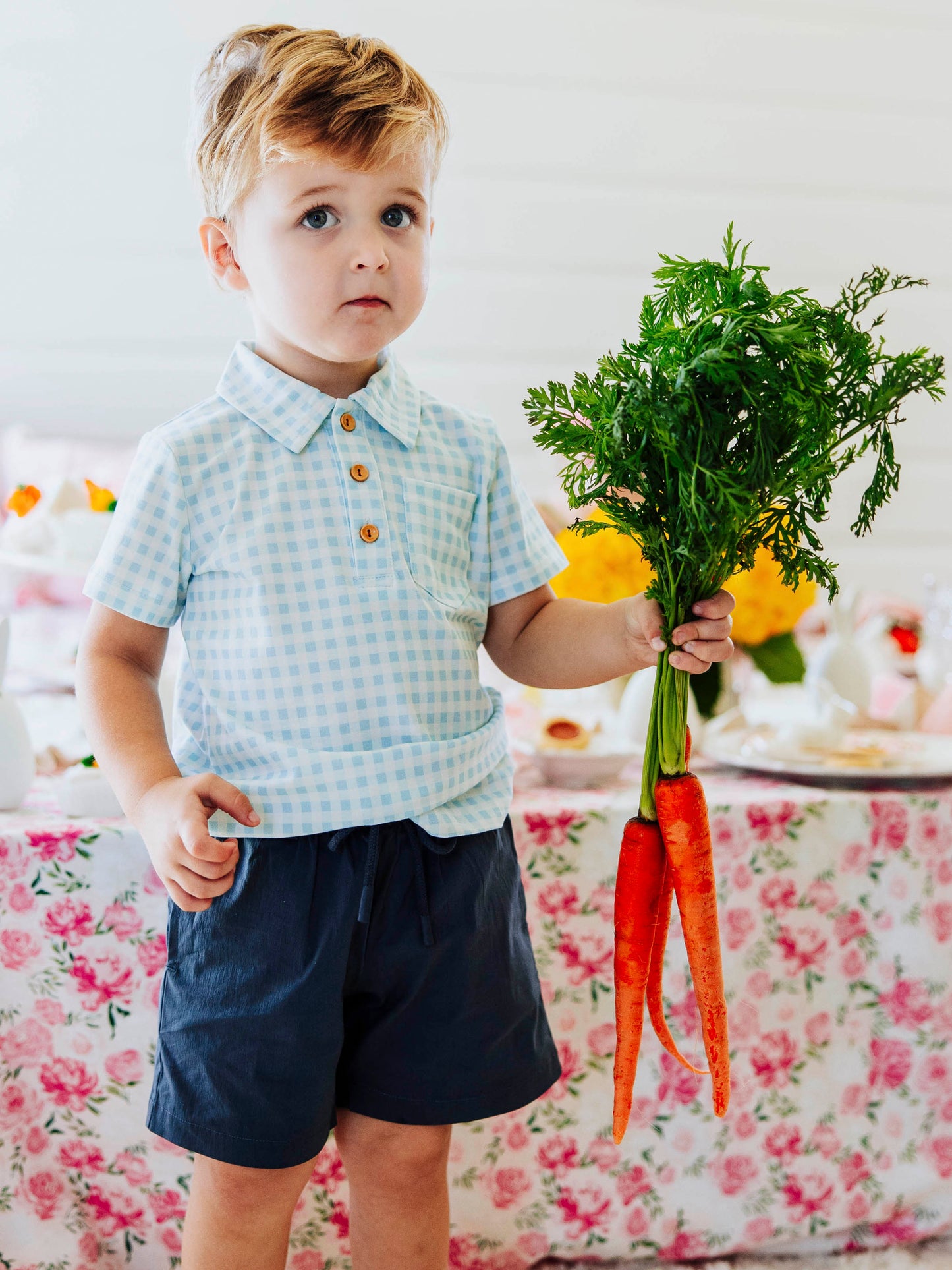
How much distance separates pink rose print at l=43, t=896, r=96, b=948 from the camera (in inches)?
38.4

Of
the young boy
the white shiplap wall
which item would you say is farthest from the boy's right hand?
the white shiplap wall

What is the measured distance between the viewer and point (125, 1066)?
3.30 feet

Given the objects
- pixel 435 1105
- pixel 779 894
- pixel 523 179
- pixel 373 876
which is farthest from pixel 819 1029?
pixel 523 179

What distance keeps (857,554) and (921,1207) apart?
76.9 inches

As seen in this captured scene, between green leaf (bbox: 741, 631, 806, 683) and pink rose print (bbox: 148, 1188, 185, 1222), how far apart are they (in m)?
0.89

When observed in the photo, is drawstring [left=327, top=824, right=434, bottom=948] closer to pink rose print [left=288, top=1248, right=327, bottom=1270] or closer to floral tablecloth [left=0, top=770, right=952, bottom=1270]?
floral tablecloth [left=0, top=770, right=952, bottom=1270]

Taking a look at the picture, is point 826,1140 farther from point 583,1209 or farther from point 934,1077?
point 583,1209

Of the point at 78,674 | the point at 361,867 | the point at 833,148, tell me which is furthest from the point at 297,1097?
the point at 833,148

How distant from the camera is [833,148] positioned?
2713 mm

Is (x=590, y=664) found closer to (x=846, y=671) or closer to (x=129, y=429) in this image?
(x=846, y=671)

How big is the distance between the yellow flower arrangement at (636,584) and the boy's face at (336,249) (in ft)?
1.62

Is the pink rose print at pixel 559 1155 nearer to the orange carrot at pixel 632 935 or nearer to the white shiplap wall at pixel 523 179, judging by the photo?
the orange carrot at pixel 632 935

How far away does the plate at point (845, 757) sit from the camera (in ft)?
3.83

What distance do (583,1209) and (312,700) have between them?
0.70m
